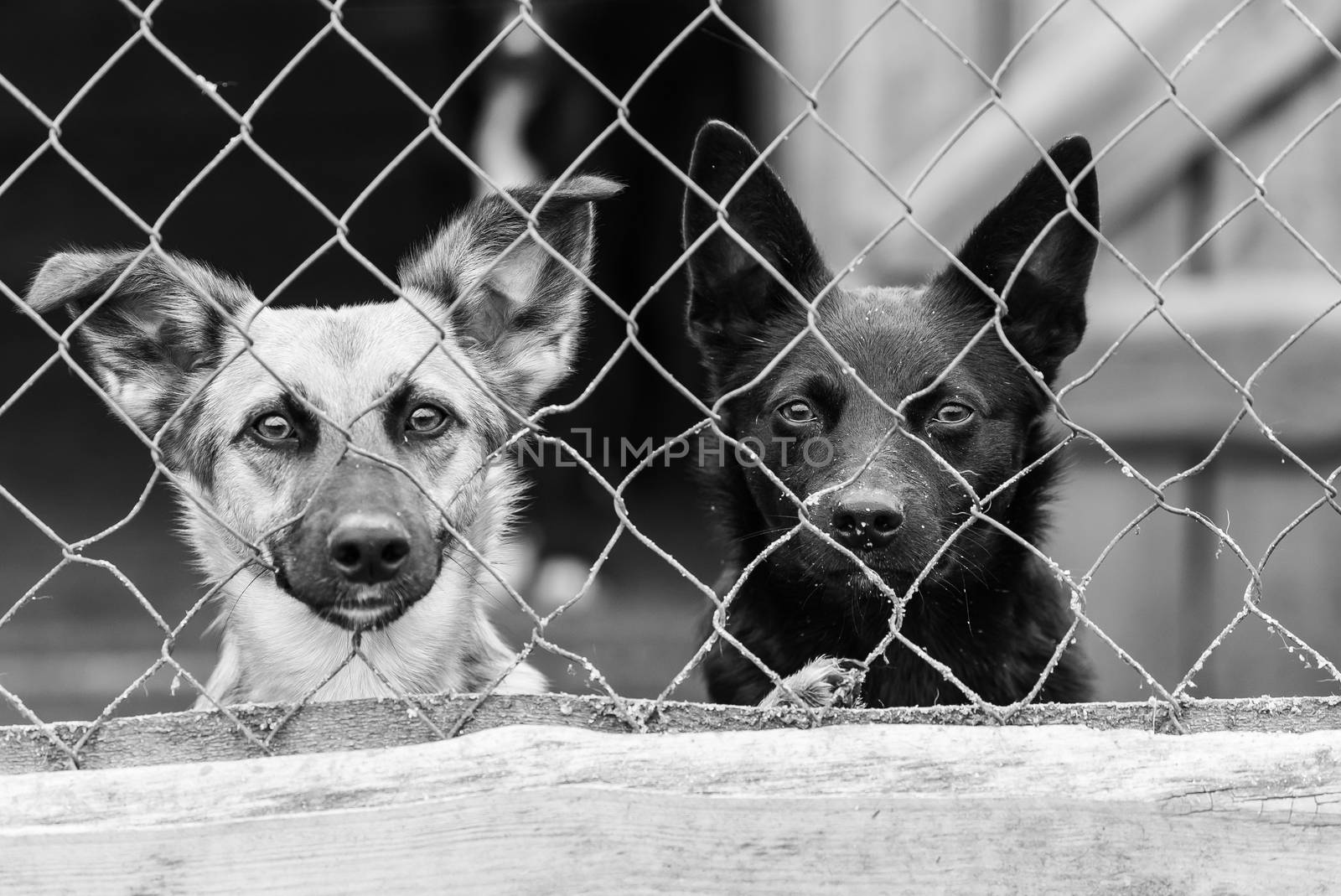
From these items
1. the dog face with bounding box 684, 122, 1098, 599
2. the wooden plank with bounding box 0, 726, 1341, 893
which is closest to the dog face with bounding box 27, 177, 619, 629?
the dog face with bounding box 684, 122, 1098, 599

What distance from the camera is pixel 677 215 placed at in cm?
905

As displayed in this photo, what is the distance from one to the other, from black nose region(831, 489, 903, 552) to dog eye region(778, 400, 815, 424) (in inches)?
20.1

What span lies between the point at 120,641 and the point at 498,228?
449cm

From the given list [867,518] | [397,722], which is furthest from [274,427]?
[867,518]

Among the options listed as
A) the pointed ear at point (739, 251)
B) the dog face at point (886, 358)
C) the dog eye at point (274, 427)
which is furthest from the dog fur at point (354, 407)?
the dog face at point (886, 358)

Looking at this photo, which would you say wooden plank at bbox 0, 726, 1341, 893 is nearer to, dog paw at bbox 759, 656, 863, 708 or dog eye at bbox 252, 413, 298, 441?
dog paw at bbox 759, 656, 863, 708

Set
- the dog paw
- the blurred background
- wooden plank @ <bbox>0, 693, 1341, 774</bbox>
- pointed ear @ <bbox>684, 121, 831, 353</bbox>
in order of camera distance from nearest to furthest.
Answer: wooden plank @ <bbox>0, 693, 1341, 774</bbox> < the dog paw < pointed ear @ <bbox>684, 121, 831, 353</bbox> < the blurred background

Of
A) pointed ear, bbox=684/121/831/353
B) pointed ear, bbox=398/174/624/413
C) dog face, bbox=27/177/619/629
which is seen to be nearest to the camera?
dog face, bbox=27/177/619/629

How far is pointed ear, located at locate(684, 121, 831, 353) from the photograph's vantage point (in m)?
2.90

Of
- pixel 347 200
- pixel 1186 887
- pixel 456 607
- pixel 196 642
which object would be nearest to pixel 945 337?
pixel 456 607

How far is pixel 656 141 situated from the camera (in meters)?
9.34

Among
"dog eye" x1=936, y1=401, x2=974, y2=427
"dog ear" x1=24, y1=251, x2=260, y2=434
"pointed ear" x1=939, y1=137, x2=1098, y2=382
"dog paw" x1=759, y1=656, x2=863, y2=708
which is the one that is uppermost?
"pointed ear" x1=939, y1=137, x2=1098, y2=382

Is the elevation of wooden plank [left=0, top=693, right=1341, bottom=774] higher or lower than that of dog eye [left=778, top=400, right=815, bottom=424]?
lower

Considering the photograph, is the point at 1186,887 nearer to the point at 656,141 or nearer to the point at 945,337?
the point at 945,337
